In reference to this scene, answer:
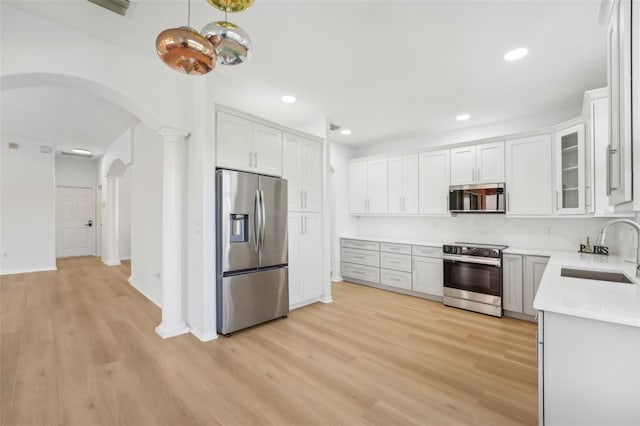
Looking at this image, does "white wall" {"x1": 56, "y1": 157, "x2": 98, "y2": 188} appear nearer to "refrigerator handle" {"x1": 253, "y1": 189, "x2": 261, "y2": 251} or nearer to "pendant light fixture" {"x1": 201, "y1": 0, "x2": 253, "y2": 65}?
"refrigerator handle" {"x1": 253, "y1": 189, "x2": 261, "y2": 251}

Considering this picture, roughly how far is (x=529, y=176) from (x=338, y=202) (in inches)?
121

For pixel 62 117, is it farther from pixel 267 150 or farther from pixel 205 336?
pixel 205 336

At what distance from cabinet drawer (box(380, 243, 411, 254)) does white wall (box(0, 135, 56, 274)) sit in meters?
7.30

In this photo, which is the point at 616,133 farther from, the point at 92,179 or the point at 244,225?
the point at 92,179

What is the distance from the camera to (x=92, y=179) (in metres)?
8.46

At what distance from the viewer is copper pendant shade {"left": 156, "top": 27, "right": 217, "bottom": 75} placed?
1266mm

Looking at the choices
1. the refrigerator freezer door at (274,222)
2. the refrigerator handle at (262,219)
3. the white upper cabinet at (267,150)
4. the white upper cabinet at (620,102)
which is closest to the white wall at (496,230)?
the white upper cabinet at (620,102)

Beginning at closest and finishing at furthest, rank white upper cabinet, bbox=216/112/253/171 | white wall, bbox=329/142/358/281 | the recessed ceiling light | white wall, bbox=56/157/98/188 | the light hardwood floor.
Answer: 1. the light hardwood floor
2. the recessed ceiling light
3. white upper cabinet, bbox=216/112/253/171
4. white wall, bbox=329/142/358/281
5. white wall, bbox=56/157/98/188

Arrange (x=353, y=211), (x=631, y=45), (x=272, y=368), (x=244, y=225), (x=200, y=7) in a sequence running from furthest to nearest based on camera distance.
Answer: (x=353, y=211) < (x=244, y=225) < (x=272, y=368) < (x=200, y=7) < (x=631, y=45)

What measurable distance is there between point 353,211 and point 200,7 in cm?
415

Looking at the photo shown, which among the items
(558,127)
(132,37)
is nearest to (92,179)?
(132,37)

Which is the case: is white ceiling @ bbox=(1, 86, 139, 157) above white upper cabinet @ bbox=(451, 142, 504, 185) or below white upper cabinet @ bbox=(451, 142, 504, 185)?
above

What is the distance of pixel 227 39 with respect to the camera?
4.85 ft

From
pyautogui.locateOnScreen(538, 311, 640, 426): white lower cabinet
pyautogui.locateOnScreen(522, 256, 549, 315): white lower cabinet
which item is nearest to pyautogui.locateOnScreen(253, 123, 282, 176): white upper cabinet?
pyautogui.locateOnScreen(538, 311, 640, 426): white lower cabinet
